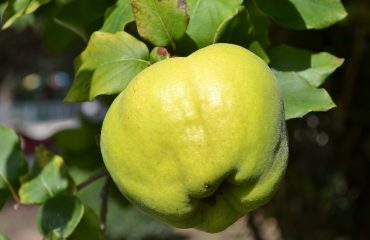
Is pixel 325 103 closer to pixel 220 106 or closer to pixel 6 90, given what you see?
pixel 220 106

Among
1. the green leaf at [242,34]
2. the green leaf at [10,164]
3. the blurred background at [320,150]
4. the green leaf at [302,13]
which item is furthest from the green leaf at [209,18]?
the blurred background at [320,150]

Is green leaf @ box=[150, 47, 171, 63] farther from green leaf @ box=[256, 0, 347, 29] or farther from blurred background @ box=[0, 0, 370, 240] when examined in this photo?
blurred background @ box=[0, 0, 370, 240]

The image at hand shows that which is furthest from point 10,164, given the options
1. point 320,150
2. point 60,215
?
point 320,150

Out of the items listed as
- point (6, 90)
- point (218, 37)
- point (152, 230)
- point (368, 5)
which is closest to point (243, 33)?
point (218, 37)

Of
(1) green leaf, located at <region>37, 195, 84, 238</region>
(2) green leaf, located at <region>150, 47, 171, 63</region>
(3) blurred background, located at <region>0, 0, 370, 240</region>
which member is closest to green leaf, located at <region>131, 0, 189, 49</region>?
(2) green leaf, located at <region>150, 47, 171, 63</region>

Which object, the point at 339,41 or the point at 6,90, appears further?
the point at 6,90

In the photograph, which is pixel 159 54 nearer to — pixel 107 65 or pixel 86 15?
pixel 107 65
